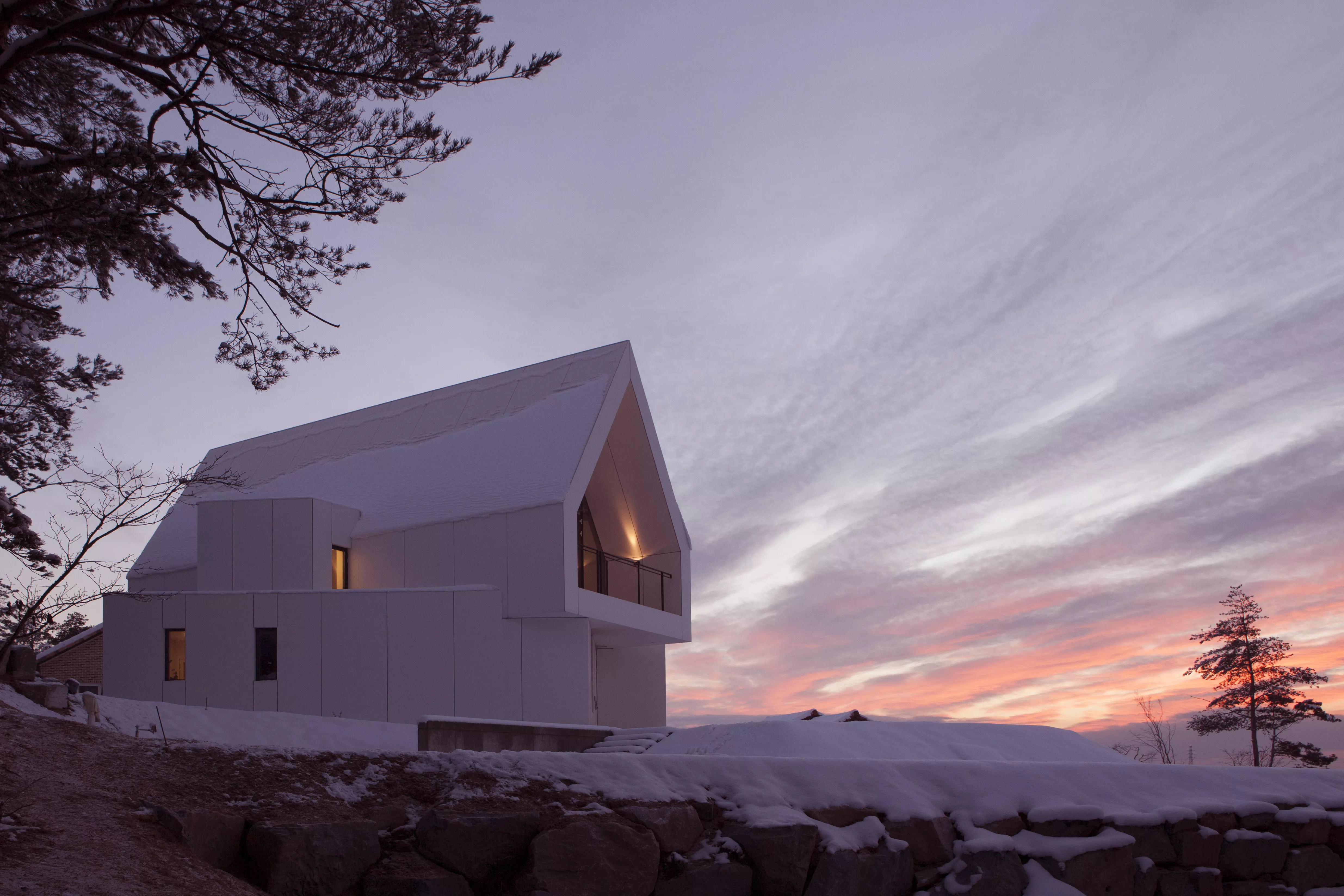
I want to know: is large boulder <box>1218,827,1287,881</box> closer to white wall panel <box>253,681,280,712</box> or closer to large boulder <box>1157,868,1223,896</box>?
large boulder <box>1157,868,1223,896</box>

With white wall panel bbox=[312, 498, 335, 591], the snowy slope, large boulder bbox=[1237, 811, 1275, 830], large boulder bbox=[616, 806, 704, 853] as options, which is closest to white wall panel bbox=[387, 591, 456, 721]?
white wall panel bbox=[312, 498, 335, 591]

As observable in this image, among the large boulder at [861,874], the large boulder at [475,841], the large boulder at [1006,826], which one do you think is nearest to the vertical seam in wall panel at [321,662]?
the large boulder at [475,841]

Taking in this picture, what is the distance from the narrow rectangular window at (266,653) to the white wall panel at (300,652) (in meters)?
0.08

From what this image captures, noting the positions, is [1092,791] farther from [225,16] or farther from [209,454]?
[209,454]

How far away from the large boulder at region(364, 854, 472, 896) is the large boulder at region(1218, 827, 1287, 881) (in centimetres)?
602

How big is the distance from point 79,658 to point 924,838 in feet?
103

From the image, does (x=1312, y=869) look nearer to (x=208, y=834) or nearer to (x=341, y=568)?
(x=208, y=834)

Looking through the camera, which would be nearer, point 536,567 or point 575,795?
point 575,795

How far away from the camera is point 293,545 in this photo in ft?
67.2

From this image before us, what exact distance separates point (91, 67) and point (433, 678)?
11164mm

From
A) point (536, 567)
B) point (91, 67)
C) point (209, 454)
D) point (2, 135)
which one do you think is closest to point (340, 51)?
point (2, 135)

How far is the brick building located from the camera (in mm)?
30469

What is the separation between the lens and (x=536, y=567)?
1877cm

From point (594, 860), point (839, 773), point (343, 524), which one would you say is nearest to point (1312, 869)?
point (839, 773)
